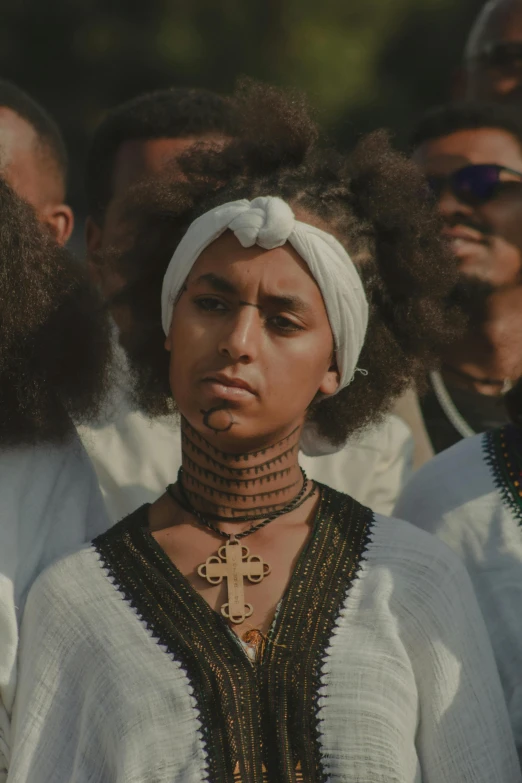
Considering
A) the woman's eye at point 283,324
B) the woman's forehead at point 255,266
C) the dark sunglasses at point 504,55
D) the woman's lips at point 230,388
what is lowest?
the woman's lips at point 230,388

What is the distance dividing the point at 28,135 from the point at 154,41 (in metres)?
10.4

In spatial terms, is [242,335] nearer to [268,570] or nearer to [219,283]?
[219,283]

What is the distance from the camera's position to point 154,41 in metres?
15.7

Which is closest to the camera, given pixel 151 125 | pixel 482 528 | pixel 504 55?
pixel 482 528

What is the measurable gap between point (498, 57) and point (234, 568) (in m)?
3.55

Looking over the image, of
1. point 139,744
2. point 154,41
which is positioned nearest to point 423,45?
point 154,41

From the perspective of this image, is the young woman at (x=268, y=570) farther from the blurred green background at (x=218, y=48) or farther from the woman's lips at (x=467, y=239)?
the blurred green background at (x=218, y=48)

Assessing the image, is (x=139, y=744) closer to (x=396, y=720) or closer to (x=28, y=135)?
(x=396, y=720)

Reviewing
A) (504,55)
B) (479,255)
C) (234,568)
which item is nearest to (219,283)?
(234,568)

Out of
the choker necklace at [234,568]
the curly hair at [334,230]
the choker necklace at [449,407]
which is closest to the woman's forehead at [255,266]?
the curly hair at [334,230]

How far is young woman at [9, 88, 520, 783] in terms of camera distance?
3.49 metres

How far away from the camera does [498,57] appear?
6.53 metres

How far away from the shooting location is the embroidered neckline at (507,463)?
4.13 m

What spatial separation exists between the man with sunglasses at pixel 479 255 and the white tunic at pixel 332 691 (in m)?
1.63
